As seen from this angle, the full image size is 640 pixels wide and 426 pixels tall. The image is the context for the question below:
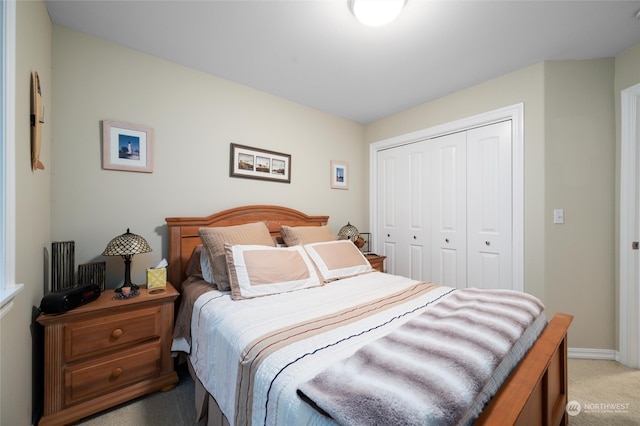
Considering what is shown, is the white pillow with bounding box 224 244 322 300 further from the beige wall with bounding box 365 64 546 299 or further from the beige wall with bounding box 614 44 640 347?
the beige wall with bounding box 614 44 640 347

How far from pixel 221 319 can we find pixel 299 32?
1.90m

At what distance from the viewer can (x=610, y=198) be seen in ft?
6.97

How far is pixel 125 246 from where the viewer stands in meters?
1.68

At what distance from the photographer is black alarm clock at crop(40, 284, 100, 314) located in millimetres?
1358

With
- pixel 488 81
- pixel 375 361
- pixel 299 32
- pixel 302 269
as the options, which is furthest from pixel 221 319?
pixel 488 81

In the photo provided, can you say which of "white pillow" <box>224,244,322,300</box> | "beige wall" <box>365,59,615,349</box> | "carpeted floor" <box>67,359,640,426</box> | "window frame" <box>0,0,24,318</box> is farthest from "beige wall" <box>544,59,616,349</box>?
"window frame" <box>0,0,24,318</box>

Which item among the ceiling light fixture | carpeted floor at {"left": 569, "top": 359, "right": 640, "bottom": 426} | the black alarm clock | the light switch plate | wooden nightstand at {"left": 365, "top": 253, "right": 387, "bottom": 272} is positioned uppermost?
the ceiling light fixture

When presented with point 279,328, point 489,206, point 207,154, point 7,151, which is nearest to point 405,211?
point 489,206

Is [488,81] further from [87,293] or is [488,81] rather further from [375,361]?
[87,293]

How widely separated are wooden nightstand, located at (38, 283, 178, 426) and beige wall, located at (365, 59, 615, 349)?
2.94 m

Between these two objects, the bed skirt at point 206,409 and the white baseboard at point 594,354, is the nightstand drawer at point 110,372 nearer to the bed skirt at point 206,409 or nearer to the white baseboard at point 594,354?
the bed skirt at point 206,409

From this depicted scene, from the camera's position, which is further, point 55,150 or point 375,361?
point 55,150

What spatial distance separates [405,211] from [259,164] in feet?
6.01

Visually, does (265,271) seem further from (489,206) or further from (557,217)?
(557,217)
